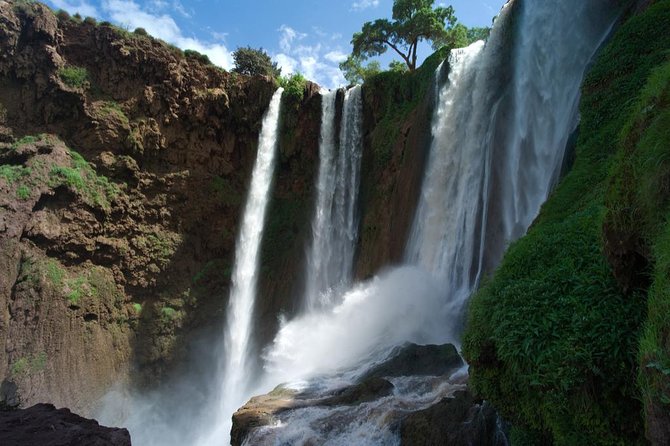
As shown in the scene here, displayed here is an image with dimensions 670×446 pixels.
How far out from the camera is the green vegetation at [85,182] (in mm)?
17609

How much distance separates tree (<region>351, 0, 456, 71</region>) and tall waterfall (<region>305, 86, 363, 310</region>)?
21.1ft

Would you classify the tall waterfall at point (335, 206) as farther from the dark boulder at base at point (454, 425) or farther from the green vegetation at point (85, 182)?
the dark boulder at base at point (454, 425)

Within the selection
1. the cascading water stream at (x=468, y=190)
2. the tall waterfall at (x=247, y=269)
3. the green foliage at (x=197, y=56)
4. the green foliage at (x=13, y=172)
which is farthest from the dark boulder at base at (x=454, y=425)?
the green foliage at (x=197, y=56)

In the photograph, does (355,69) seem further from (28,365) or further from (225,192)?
(28,365)

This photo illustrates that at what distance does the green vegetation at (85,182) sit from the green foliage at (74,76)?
110 inches

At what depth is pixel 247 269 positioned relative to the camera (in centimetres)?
2031

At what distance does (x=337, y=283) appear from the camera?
59.3 ft

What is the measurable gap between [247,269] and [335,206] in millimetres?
4919

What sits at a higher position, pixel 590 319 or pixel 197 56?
pixel 197 56

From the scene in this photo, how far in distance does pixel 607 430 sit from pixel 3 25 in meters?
22.7

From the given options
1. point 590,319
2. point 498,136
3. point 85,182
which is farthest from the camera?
point 85,182

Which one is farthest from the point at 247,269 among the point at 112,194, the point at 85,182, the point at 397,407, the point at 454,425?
the point at 454,425

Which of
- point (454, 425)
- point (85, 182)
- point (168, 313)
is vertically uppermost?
point (85, 182)

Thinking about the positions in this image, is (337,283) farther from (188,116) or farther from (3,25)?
(3,25)
